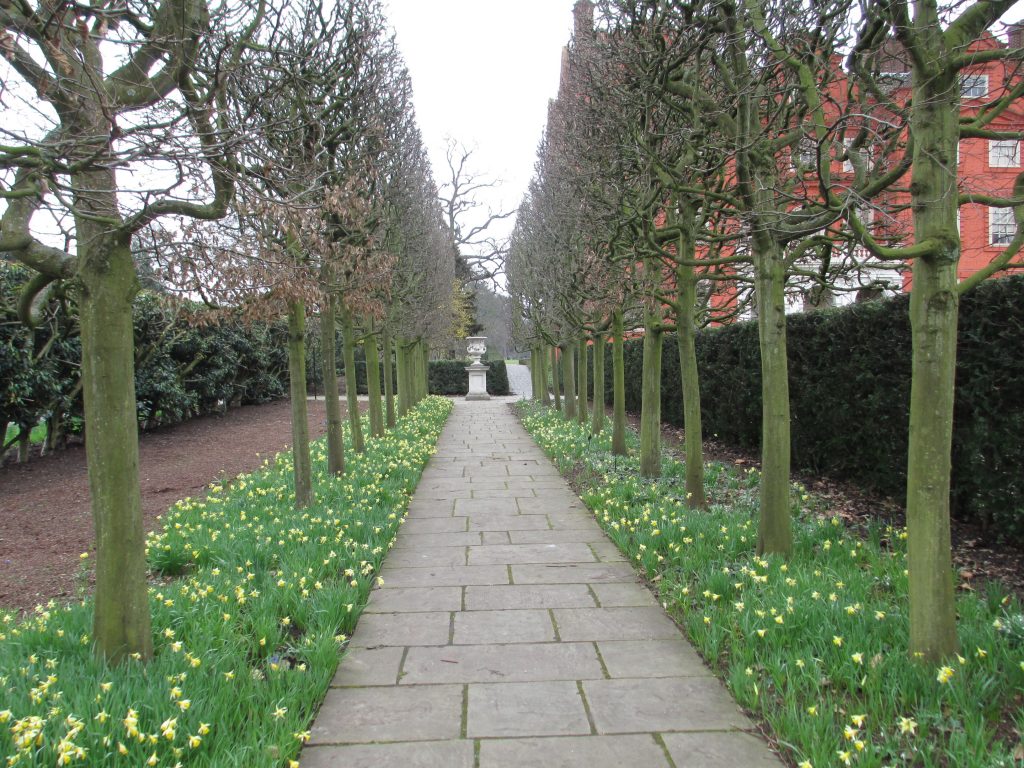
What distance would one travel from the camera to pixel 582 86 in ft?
27.1

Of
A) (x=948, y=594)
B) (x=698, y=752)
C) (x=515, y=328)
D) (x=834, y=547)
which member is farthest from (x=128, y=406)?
(x=515, y=328)

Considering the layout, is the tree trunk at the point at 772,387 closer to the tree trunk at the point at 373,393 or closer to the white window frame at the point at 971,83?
the white window frame at the point at 971,83

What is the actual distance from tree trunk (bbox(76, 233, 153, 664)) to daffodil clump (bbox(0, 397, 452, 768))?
0.52ft

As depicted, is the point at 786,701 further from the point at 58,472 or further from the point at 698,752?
the point at 58,472

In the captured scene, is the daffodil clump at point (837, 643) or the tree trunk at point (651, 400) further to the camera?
the tree trunk at point (651, 400)

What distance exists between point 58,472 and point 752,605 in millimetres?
9768

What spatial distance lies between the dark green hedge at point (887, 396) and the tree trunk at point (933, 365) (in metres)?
2.13

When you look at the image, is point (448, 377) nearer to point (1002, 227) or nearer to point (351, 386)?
point (351, 386)

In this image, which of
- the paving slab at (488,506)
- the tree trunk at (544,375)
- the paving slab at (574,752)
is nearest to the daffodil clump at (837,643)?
the paving slab at (574,752)

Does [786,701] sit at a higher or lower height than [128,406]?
lower

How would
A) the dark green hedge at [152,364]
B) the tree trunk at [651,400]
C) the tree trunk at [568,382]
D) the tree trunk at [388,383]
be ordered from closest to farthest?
1. the tree trunk at [651,400]
2. the dark green hedge at [152,364]
3. the tree trunk at [388,383]
4. the tree trunk at [568,382]

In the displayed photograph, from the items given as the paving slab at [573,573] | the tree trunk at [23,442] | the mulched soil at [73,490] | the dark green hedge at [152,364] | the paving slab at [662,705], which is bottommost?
the paving slab at [573,573]

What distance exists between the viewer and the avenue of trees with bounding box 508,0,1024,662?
113 inches

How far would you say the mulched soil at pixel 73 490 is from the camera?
4809mm
